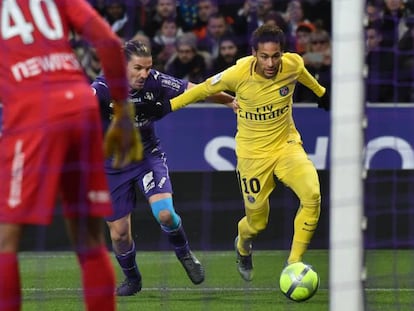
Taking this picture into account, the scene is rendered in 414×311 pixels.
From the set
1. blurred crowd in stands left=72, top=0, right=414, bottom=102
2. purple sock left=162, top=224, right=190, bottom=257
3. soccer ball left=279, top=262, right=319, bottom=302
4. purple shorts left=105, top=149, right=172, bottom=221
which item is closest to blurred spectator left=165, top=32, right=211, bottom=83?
blurred crowd in stands left=72, top=0, right=414, bottom=102

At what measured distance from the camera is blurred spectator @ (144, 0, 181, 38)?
37.0 ft

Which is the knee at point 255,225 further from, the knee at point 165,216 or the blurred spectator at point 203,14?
the blurred spectator at point 203,14

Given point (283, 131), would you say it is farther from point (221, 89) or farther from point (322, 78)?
point (322, 78)

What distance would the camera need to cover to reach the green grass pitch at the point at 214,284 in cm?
809

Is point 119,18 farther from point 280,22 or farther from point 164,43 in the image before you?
point 280,22

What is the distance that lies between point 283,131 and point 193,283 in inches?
54.8

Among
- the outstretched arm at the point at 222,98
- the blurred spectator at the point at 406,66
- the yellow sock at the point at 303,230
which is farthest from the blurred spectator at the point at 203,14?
the yellow sock at the point at 303,230

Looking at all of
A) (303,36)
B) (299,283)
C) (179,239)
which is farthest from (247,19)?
(299,283)

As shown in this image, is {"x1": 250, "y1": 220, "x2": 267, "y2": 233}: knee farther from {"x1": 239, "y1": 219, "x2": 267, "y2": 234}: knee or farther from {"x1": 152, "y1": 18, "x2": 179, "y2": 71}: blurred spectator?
{"x1": 152, "y1": 18, "x2": 179, "y2": 71}: blurred spectator

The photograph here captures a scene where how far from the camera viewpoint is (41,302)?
27.4 feet

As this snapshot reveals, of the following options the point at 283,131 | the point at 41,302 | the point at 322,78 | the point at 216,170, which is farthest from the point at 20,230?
the point at 216,170

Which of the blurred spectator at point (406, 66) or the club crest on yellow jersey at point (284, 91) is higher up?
the club crest on yellow jersey at point (284, 91)

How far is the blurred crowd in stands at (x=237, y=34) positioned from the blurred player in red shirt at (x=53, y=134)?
16.4 ft

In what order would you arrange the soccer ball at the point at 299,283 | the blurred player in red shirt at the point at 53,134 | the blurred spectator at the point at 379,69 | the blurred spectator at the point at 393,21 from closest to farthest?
1. the blurred player in red shirt at the point at 53,134
2. the soccer ball at the point at 299,283
3. the blurred spectator at the point at 379,69
4. the blurred spectator at the point at 393,21
